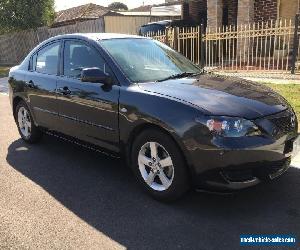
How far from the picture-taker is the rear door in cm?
565

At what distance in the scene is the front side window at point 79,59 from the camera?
4.92 metres

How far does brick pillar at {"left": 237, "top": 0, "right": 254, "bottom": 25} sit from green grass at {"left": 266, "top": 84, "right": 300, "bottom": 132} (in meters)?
6.73

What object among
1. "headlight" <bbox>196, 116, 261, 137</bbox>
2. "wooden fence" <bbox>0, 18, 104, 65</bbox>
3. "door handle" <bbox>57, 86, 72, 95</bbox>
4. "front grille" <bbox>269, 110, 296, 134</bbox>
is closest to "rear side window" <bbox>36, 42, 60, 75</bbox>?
"door handle" <bbox>57, 86, 72, 95</bbox>

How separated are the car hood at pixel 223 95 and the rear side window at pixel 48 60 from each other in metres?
1.78

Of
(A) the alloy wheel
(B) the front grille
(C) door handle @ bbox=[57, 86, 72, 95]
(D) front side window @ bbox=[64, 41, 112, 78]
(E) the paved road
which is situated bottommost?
(E) the paved road

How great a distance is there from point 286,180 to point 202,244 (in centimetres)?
168

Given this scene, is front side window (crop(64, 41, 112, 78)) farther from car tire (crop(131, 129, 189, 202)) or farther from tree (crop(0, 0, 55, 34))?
tree (crop(0, 0, 55, 34))

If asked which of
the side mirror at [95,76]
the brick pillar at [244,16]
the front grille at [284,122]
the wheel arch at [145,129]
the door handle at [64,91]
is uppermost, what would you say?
the brick pillar at [244,16]

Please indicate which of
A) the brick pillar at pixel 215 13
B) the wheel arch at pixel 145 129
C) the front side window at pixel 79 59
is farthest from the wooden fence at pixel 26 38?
the wheel arch at pixel 145 129

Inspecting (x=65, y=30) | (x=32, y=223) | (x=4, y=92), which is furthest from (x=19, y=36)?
(x=32, y=223)

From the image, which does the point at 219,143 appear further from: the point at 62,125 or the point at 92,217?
the point at 62,125

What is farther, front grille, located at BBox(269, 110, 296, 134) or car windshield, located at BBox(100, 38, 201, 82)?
car windshield, located at BBox(100, 38, 201, 82)

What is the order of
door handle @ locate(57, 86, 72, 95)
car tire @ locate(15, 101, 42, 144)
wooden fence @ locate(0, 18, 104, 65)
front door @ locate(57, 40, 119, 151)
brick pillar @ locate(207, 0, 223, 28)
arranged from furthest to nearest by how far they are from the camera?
wooden fence @ locate(0, 18, 104, 65), brick pillar @ locate(207, 0, 223, 28), car tire @ locate(15, 101, 42, 144), door handle @ locate(57, 86, 72, 95), front door @ locate(57, 40, 119, 151)

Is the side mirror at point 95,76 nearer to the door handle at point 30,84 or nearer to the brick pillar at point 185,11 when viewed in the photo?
the door handle at point 30,84
